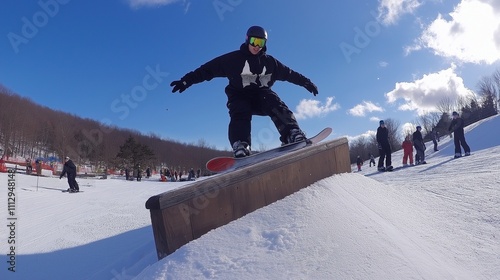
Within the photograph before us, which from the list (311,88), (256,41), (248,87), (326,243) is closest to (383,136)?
(311,88)

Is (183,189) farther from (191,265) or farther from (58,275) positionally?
(58,275)

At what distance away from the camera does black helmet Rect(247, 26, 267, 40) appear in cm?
400

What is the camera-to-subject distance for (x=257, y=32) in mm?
4012

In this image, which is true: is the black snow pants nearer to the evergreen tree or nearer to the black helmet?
the black helmet

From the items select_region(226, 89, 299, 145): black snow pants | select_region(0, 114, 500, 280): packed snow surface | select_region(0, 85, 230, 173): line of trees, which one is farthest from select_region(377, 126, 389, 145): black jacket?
select_region(0, 85, 230, 173): line of trees

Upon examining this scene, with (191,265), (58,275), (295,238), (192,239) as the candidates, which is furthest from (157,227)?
(58,275)

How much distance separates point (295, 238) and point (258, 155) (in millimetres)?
1990

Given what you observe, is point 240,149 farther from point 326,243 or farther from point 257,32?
point 326,243

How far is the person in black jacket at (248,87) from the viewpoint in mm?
4039

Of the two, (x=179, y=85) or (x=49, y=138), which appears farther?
(x=49, y=138)

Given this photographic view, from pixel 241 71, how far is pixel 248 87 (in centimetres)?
23

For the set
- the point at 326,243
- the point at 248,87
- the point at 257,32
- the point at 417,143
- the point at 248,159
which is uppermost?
the point at 257,32

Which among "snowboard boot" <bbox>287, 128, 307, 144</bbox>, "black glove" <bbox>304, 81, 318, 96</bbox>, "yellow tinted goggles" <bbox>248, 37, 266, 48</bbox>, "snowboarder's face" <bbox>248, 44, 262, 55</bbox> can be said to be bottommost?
"snowboard boot" <bbox>287, 128, 307, 144</bbox>

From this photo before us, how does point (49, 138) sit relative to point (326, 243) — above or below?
above
